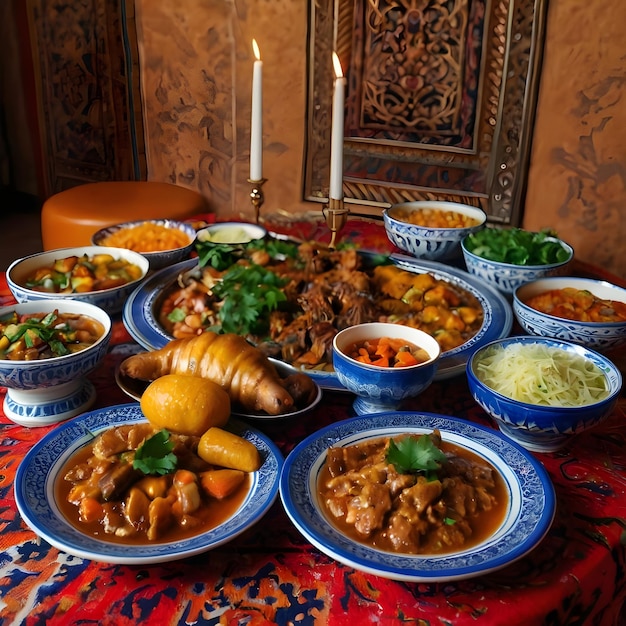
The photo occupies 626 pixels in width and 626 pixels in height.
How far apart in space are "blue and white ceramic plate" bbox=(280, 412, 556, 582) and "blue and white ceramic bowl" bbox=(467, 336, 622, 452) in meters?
0.06

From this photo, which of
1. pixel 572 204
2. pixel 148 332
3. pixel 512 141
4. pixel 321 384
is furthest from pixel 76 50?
pixel 321 384

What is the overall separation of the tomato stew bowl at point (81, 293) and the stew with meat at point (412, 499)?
96 centimetres

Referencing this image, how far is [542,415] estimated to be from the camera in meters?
1.38

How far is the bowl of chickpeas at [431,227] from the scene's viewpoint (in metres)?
2.50

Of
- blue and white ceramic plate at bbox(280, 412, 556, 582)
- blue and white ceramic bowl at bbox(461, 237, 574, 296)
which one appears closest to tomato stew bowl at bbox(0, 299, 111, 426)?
blue and white ceramic plate at bbox(280, 412, 556, 582)

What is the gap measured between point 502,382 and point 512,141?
10.3ft

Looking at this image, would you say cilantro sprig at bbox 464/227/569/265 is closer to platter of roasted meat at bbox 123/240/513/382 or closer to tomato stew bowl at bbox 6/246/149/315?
platter of roasted meat at bbox 123/240/513/382

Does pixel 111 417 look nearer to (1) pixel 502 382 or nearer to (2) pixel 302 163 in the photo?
(1) pixel 502 382

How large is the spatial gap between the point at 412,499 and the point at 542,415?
1.22 ft

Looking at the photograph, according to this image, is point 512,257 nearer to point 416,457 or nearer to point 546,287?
point 546,287

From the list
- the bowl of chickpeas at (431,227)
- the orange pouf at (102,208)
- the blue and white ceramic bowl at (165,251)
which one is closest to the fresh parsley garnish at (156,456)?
the blue and white ceramic bowl at (165,251)

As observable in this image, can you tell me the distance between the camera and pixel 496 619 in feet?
3.48

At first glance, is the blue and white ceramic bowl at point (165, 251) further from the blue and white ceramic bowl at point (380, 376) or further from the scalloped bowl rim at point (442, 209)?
the blue and white ceramic bowl at point (380, 376)

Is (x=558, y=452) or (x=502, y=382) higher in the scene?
(x=502, y=382)
